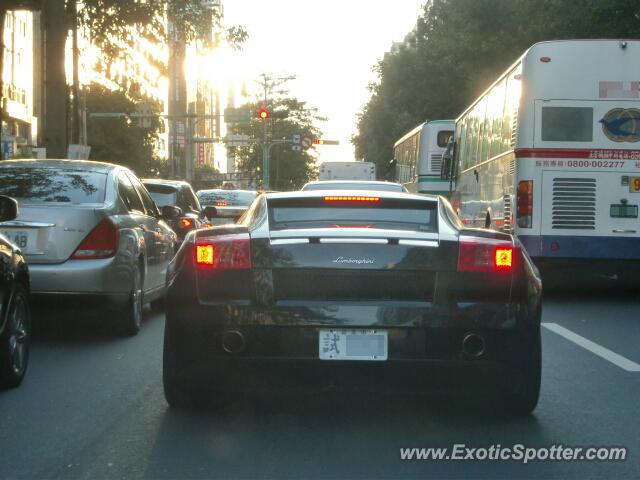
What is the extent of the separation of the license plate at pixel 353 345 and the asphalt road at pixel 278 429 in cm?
44

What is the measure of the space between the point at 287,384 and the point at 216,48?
23020mm

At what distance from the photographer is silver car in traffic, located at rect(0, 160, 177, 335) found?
9797 millimetres

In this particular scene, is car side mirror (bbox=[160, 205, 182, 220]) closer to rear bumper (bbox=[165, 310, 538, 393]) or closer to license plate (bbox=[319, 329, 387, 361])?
rear bumper (bbox=[165, 310, 538, 393])

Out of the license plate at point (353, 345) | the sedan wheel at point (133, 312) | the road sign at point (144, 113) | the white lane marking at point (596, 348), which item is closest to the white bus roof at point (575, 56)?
the white lane marking at point (596, 348)

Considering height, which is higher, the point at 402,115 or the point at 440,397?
the point at 402,115

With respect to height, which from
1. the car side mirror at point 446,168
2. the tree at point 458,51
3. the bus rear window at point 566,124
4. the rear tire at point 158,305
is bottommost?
the rear tire at point 158,305

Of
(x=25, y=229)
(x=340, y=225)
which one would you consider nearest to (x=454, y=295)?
(x=340, y=225)

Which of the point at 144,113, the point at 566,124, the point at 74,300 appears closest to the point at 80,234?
the point at 74,300

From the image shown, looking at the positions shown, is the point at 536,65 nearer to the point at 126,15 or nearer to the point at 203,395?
the point at 203,395

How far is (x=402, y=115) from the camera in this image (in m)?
60.8

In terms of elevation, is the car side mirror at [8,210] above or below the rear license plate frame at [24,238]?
above

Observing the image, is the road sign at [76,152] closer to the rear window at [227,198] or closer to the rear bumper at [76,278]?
the rear window at [227,198]

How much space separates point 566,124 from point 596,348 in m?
5.60

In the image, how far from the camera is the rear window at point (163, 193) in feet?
54.2
